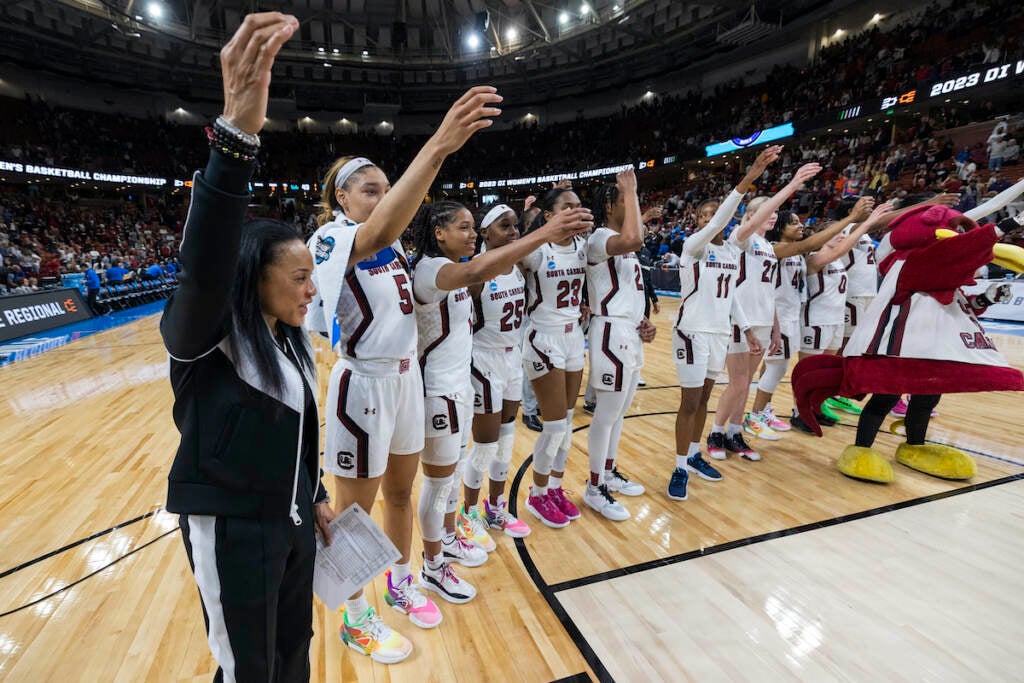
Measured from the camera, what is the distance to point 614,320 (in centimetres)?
314

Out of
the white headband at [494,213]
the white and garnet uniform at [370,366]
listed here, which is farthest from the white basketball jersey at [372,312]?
the white headband at [494,213]

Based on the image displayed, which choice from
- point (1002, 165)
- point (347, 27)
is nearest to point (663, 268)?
point (1002, 165)

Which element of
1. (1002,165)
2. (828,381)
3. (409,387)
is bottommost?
(828,381)

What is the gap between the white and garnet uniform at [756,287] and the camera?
3990 mm

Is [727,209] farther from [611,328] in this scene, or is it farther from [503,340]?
[503,340]

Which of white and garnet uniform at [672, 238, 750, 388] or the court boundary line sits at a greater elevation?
white and garnet uniform at [672, 238, 750, 388]

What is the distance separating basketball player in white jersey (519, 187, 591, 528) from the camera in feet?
9.83

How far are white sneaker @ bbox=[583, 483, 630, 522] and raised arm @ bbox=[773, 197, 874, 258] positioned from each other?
250cm

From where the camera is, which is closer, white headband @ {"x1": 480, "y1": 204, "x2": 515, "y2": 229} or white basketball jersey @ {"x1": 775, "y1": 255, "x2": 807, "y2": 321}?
white headband @ {"x1": 480, "y1": 204, "x2": 515, "y2": 229}

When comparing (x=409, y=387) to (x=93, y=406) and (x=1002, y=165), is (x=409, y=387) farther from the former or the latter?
(x=1002, y=165)

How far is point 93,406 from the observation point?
5773mm

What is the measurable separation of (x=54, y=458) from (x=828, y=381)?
628 cm

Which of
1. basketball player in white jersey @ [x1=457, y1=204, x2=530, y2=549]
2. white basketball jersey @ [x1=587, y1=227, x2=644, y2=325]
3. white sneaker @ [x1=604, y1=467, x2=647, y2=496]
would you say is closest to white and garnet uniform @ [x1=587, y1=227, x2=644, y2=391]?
white basketball jersey @ [x1=587, y1=227, x2=644, y2=325]

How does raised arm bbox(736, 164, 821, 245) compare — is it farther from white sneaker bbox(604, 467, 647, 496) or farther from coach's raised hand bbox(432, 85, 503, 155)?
coach's raised hand bbox(432, 85, 503, 155)
